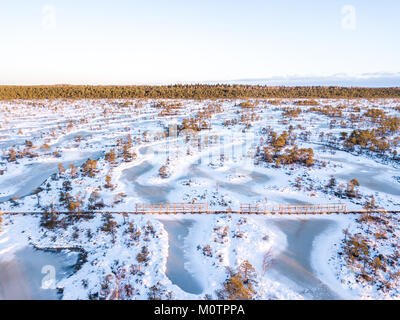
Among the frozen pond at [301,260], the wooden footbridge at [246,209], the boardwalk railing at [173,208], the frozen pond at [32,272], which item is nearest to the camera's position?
the frozen pond at [32,272]

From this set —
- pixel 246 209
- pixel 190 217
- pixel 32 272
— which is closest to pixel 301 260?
pixel 246 209

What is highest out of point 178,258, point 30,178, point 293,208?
point 30,178

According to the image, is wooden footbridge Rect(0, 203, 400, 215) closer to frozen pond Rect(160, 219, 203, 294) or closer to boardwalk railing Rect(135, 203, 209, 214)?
boardwalk railing Rect(135, 203, 209, 214)

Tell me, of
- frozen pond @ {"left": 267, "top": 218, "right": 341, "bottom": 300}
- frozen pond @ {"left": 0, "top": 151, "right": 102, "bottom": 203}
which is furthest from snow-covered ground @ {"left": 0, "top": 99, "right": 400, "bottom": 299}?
frozen pond @ {"left": 0, "top": 151, "right": 102, "bottom": 203}

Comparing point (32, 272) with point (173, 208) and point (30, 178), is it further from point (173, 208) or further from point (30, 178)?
point (30, 178)

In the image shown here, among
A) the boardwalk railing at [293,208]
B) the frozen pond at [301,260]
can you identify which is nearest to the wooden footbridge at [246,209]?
the boardwalk railing at [293,208]

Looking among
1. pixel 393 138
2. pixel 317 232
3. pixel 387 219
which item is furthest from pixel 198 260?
pixel 393 138

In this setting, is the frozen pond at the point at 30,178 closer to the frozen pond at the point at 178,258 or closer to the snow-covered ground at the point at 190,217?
the snow-covered ground at the point at 190,217
